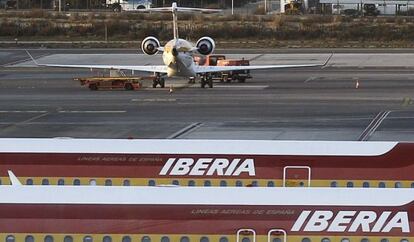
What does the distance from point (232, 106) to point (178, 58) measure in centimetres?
1117

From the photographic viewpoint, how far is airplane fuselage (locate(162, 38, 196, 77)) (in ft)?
213

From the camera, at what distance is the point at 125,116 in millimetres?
50094

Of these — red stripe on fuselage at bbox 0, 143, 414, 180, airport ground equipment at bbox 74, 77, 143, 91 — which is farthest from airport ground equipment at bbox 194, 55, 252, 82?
red stripe on fuselage at bbox 0, 143, 414, 180

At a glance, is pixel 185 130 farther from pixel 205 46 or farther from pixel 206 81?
pixel 205 46

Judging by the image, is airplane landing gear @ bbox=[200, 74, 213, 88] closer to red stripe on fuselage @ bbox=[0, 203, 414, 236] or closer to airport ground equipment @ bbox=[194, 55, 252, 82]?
airport ground equipment @ bbox=[194, 55, 252, 82]

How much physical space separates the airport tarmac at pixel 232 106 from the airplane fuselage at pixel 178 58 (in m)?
1.21

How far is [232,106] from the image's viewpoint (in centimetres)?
5456

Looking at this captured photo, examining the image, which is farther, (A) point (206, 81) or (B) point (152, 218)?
(A) point (206, 81)

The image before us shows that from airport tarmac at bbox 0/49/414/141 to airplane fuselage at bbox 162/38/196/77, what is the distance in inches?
47.4

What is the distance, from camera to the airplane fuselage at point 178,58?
64.9 metres

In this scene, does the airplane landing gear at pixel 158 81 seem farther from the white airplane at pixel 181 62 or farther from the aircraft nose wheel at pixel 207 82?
the aircraft nose wheel at pixel 207 82

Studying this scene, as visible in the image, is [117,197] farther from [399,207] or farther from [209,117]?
[209,117]

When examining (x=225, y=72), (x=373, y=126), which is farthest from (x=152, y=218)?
(x=225, y=72)

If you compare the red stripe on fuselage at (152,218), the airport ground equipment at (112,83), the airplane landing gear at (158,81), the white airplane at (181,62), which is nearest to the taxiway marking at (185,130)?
the white airplane at (181,62)
